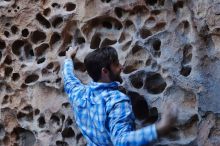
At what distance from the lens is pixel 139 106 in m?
2.43

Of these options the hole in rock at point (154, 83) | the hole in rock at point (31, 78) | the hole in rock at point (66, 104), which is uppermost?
the hole in rock at point (31, 78)

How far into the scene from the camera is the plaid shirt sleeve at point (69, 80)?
90.3 inches

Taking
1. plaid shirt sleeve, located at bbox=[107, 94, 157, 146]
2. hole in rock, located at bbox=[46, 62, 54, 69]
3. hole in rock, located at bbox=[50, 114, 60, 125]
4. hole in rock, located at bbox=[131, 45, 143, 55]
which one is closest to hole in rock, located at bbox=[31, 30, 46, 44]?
hole in rock, located at bbox=[46, 62, 54, 69]

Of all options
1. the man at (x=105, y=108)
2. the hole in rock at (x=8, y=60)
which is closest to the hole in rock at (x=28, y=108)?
the hole in rock at (x=8, y=60)

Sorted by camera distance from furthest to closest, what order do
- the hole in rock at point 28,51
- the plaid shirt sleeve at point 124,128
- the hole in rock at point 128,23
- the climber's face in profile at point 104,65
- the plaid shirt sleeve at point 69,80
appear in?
the hole in rock at point 28,51, the hole in rock at point 128,23, the plaid shirt sleeve at point 69,80, the climber's face in profile at point 104,65, the plaid shirt sleeve at point 124,128

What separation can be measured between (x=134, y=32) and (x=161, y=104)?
0.33 meters

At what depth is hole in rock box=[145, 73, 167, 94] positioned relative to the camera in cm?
240

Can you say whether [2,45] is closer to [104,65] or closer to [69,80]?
[69,80]

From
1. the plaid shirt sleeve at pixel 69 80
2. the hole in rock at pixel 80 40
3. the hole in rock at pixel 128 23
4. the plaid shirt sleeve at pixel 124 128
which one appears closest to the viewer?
the plaid shirt sleeve at pixel 124 128

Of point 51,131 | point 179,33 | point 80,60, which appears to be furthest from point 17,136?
point 179,33

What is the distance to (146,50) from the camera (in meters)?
2.43

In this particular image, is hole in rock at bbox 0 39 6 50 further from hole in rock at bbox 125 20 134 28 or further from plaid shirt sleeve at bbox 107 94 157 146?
plaid shirt sleeve at bbox 107 94 157 146

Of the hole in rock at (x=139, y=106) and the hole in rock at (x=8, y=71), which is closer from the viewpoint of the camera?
the hole in rock at (x=139, y=106)

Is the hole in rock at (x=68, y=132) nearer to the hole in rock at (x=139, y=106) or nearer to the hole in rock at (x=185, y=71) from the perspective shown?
the hole in rock at (x=139, y=106)
